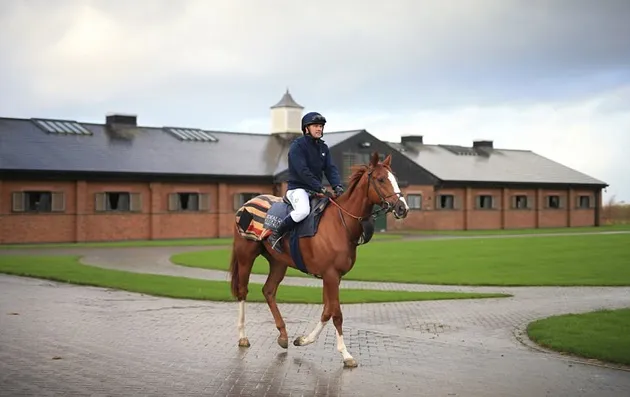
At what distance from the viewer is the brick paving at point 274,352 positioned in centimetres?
852

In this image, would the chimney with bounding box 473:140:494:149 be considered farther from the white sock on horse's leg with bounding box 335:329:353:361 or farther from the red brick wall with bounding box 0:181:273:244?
the white sock on horse's leg with bounding box 335:329:353:361

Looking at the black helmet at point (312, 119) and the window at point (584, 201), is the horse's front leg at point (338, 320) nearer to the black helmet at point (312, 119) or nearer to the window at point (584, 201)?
the black helmet at point (312, 119)

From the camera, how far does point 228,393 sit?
8.14 m

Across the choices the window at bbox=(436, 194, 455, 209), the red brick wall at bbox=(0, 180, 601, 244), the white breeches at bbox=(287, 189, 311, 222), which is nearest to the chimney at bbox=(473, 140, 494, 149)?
the red brick wall at bbox=(0, 180, 601, 244)

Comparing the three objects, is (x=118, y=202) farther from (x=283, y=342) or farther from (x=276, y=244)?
(x=283, y=342)

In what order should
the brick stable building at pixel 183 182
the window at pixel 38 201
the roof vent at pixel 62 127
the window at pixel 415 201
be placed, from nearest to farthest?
1. the window at pixel 38 201
2. the brick stable building at pixel 183 182
3. the roof vent at pixel 62 127
4. the window at pixel 415 201

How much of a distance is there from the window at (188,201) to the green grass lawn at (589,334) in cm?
3794

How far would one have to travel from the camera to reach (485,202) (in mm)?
65625

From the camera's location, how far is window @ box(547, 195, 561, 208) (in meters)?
69.6

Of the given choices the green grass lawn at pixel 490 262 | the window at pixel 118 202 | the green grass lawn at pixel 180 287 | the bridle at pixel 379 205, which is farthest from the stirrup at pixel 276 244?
the window at pixel 118 202

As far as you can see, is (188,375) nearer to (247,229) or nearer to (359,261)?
(247,229)

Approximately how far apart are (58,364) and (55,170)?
3691 cm

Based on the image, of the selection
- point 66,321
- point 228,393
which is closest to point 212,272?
point 66,321

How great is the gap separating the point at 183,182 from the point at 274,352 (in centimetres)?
4002
